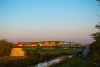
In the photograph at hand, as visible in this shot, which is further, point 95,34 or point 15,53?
point 15,53

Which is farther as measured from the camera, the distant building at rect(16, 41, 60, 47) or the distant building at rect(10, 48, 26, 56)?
the distant building at rect(16, 41, 60, 47)

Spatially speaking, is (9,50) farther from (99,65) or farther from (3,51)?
(99,65)

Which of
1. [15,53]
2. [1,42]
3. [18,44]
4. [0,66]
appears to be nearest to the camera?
[0,66]

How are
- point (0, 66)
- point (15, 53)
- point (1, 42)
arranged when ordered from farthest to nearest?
point (1, 42)
point (15, 53)
point (0, 66)

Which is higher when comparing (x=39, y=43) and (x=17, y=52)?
(x=39, y=43)

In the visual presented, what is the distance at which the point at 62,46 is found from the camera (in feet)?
350

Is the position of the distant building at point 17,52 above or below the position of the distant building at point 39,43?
below

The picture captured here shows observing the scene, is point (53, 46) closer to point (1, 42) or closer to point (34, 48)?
point (34, 48)

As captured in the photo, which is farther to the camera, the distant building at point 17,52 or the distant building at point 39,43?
the distant building at point 39,43

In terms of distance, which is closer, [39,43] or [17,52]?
[17,52]

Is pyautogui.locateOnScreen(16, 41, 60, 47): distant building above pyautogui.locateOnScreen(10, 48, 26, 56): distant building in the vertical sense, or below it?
above

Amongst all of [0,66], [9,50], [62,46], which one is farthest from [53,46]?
[0,66]

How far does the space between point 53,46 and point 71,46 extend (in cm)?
702

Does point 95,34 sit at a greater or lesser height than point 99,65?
greater
